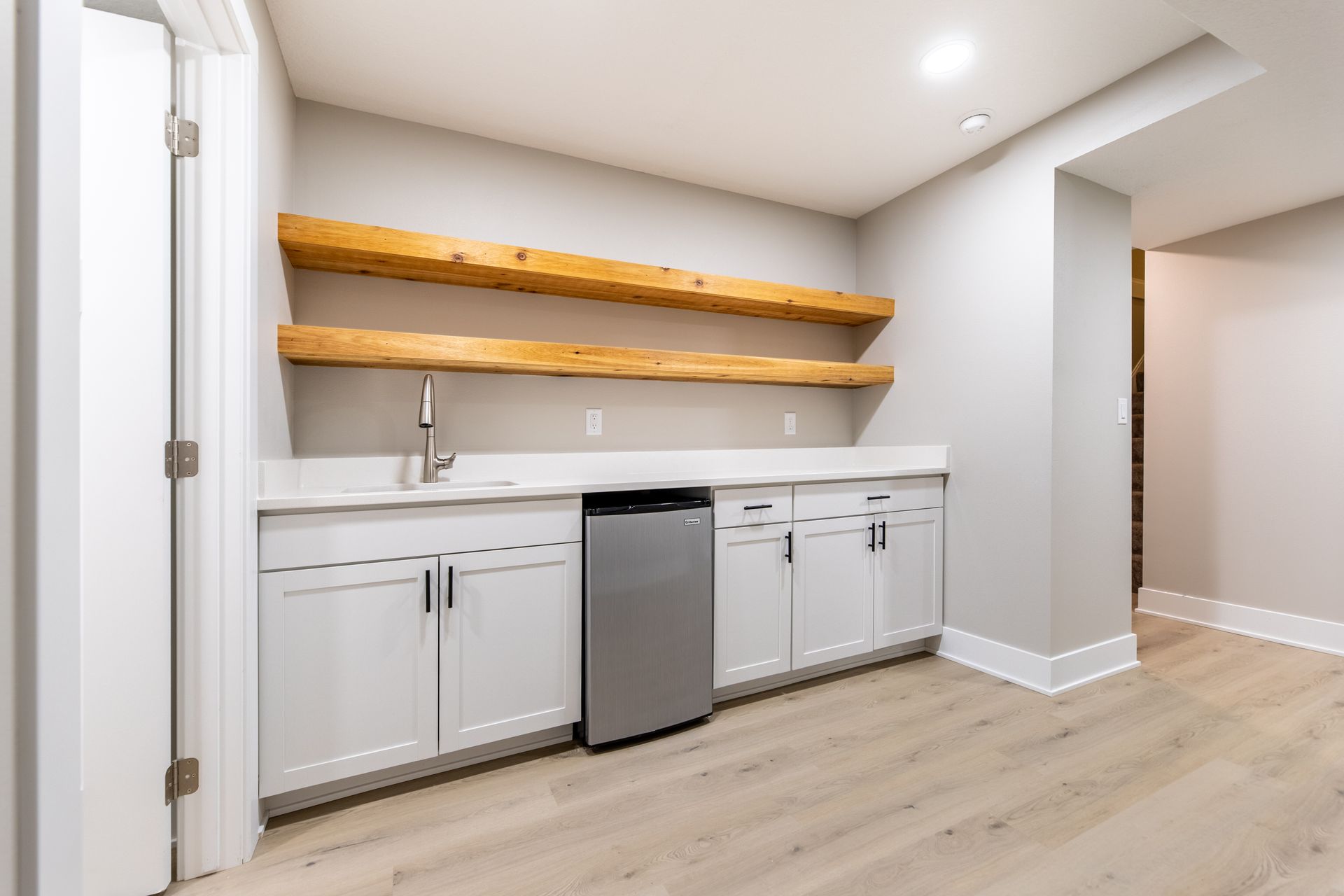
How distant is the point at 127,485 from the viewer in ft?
4.38

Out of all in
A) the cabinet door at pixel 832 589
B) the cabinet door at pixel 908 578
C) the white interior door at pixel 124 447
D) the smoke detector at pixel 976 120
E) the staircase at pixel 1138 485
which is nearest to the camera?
the white interior door at pixel 124 447

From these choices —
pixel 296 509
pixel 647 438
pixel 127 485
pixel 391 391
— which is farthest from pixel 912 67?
pixel 127 485

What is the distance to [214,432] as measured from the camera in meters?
1.43

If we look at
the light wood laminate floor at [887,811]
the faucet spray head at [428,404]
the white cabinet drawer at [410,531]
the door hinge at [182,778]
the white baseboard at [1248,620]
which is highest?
the faucet spray head at [428,404]

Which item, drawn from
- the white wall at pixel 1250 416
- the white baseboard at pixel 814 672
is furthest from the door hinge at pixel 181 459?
the white wall at pixel 1250 416

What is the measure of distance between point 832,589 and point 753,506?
0.55 m

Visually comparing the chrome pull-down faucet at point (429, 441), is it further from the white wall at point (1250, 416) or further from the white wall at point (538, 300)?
the white wall at point (1250, 416)

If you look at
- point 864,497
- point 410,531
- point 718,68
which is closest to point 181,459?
point 410,531

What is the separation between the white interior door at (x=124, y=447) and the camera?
1.30 m

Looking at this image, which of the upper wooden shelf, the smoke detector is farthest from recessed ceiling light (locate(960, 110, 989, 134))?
the upper wooden shelf

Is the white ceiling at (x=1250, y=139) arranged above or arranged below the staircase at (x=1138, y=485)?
above

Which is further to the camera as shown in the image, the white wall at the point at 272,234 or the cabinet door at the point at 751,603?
the cabinet door at the point at 751,603

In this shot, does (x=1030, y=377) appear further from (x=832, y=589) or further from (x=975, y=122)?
(x=832, y=589)

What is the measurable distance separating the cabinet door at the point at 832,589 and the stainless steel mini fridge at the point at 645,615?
1.52 feet
